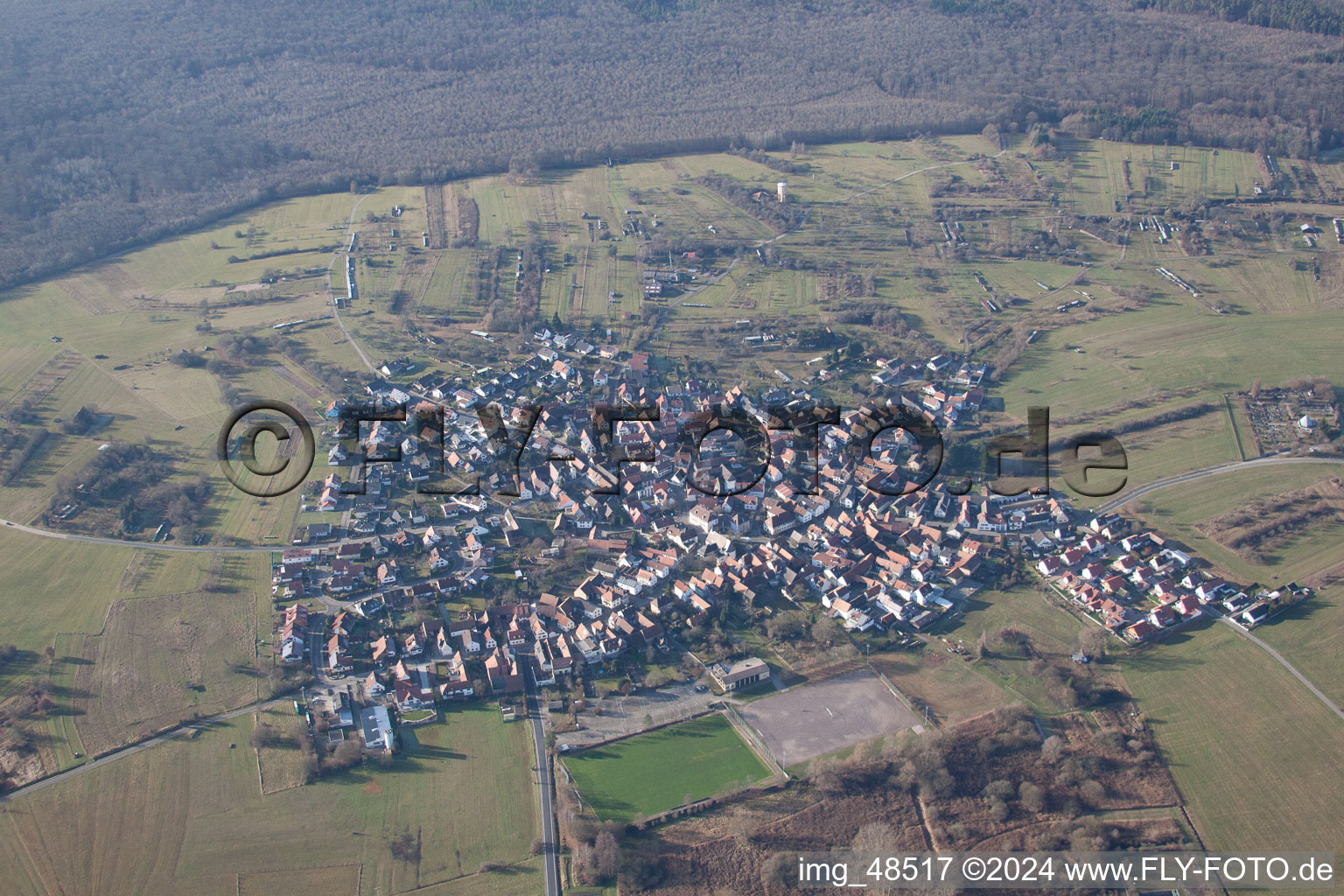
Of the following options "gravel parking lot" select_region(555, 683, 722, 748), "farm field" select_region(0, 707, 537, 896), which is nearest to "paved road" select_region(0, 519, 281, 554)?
"farm field" select_region(0, 707, 537, 896)

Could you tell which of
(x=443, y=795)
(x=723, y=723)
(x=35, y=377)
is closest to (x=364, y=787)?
(x=443, y=795)

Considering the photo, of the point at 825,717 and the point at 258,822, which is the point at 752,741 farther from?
the point at 258,822

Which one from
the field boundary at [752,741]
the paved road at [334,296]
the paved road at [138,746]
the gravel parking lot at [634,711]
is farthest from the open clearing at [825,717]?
the paved road at [334,296]

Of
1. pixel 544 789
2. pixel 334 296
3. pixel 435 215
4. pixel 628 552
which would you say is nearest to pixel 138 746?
pixel 544 789

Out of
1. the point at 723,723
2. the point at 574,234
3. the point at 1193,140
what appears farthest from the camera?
the point at 1193,140

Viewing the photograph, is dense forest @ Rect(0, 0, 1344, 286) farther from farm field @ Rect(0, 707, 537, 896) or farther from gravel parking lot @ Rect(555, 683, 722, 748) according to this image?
gravel parking lot @ Rect(555, 683, 722, 748)

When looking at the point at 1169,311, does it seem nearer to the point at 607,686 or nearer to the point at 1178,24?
the point at 607,686

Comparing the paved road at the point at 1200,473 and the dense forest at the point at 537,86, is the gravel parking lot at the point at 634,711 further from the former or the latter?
the dense forest at the point at 537,86
